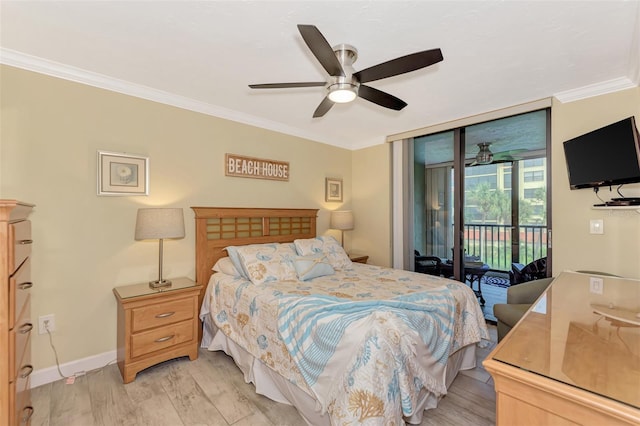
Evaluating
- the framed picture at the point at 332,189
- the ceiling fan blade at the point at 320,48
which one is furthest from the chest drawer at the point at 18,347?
the framed picture at the point at 332,189

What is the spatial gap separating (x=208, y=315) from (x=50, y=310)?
1226 mm

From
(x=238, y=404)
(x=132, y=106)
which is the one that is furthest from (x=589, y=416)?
(x=132, y=106)

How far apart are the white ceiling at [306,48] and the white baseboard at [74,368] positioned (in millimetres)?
2383

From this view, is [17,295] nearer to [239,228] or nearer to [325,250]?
[239,228]

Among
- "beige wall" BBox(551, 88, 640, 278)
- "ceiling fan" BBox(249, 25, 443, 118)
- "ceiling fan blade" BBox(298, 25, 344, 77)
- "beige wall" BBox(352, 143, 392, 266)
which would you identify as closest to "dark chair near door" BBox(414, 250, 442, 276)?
"beige wall" BBox(352, 143, 392, 266)

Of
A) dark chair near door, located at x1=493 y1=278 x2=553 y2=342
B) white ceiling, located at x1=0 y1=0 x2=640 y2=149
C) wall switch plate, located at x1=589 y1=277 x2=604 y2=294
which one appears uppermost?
white ceiling, located at x1=0 y1=0 x2=640 y2=149

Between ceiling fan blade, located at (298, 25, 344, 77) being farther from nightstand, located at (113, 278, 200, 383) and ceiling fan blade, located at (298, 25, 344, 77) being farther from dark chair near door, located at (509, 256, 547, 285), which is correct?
dark chair near door, located at (509, 256, 547, 285)

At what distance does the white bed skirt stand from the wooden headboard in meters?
0.63

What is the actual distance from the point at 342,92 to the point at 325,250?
6.50 ft

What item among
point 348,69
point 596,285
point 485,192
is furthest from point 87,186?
point 485,192

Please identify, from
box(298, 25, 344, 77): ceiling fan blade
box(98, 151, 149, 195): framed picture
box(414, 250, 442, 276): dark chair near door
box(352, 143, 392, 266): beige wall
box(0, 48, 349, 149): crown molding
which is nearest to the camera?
box(298, 25, 344, 77): ceiling fan blade

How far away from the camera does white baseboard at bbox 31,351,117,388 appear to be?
2.25 meters

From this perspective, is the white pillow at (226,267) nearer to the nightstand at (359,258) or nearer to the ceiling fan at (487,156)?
the nightstand at (359,258)

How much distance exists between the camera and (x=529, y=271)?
338cm
